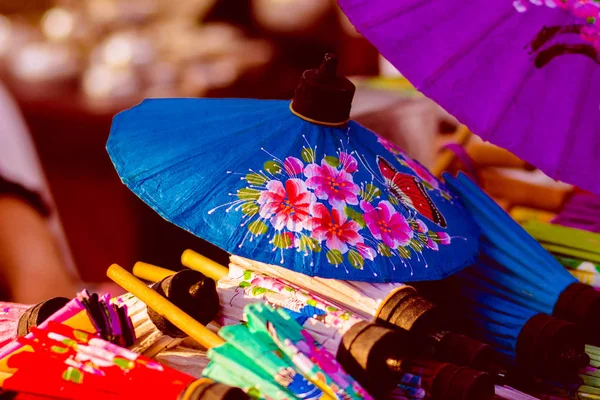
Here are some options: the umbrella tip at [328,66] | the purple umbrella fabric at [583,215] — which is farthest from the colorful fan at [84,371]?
the purple umbrella fabric at [583,215]

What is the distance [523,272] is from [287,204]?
0.54 metres

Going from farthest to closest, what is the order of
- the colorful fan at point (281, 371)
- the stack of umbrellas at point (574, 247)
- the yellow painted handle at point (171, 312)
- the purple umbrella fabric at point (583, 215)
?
the purple umbrella fabric at point (583, 215), the stack of umbrellas at point (574, 247), the yellow painted handle at point (171, 312), the colorful fan at point (281, 371)

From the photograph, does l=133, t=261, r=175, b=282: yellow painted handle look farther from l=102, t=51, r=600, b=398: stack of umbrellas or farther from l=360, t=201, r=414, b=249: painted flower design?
l=360, t=201, r=414, b=249: painted flower design

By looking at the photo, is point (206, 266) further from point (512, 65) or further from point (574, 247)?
point (574, 247)

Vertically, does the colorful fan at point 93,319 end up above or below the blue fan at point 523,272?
below

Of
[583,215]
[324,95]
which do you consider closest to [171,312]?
[324,95]

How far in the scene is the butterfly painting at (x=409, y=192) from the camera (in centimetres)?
121

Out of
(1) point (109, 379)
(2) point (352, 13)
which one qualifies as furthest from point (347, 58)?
(1) point (109, 379)

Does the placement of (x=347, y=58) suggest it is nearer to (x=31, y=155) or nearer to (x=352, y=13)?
(x=31, y=155)

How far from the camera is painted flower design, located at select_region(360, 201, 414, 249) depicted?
3.66 ft

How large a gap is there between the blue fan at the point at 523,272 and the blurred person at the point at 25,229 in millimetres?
1349

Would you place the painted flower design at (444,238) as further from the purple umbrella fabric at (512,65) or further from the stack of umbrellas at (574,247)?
the stack of umbrellas at (574,247)

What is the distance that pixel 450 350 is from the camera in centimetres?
100

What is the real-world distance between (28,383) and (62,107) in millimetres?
2139
